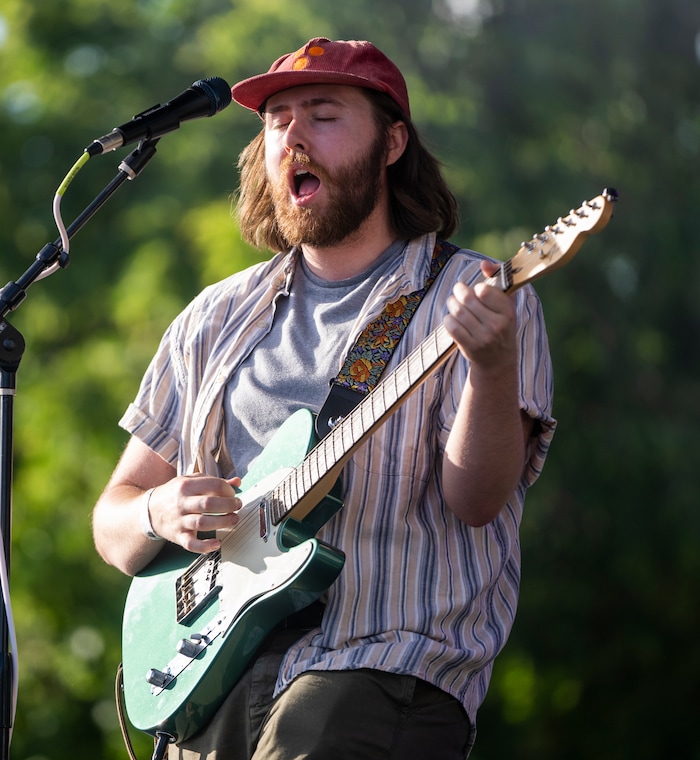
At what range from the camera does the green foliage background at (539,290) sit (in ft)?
23.5

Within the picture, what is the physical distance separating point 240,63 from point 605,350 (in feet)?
10.2

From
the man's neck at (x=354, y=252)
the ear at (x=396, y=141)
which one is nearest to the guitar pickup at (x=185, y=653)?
the man's neck at (x=354, y=252)

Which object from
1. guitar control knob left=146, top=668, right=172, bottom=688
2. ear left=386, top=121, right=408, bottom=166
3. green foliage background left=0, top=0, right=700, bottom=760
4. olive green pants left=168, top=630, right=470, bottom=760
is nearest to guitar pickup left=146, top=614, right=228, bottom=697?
guitar control knob left=146, top=668, right=172, bottom=688

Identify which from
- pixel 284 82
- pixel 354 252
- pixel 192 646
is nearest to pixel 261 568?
pixel 192 646

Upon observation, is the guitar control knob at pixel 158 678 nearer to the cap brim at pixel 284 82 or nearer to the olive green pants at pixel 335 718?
the olive green pants at pixel 335 718

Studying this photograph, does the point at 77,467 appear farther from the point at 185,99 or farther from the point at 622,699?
the point at 185,99

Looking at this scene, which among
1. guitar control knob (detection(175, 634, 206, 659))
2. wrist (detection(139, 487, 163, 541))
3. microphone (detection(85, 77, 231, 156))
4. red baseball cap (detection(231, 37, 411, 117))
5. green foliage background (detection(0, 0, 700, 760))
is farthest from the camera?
green foliage background (detection(0, 0, 700, 760))

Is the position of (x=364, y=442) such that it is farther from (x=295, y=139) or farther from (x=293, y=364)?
(x=295, y=139)

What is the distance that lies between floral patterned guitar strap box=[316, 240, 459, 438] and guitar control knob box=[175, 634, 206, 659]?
20.0 inches

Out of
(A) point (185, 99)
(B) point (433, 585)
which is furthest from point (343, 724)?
(A) point (185, 99)

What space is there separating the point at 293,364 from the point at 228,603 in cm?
60

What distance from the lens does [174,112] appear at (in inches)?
104

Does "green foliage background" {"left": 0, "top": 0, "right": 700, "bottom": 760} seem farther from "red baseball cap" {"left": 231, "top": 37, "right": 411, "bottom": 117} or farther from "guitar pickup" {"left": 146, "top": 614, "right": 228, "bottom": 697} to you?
"guitar pickup" {"left": 146, "top": 614, "right": 228, "bottom": 697}

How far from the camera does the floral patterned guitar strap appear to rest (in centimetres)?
251
